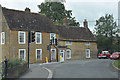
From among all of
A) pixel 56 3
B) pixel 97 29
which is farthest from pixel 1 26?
pixel 97 29

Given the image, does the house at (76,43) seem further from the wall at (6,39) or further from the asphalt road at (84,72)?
the asphalt road at (84,72)

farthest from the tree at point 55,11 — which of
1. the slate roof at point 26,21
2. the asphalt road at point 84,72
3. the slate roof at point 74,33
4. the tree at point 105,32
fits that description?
the asphalt road at point 84,72

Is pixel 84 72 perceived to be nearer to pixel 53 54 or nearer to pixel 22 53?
pixel 22 53

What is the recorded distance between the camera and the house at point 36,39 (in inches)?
1400

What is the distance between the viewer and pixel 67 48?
1754 inches

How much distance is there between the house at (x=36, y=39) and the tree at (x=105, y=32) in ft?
56.8

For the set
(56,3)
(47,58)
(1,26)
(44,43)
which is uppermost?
(56,3)

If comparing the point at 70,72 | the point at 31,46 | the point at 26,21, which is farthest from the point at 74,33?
the point at 70,72

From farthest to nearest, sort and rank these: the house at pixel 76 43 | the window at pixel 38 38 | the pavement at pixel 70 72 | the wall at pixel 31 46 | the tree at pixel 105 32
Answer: the tree at pixel 105 32 < the house at pixel 76 43 < the window at pixel 38 38 < the wall at pixel 31 46 < the pavement at pixel 70 72

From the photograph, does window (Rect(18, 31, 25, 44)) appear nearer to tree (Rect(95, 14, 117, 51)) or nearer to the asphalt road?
the asphalt road

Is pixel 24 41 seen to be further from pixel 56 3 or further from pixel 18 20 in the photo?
pixel 56 3

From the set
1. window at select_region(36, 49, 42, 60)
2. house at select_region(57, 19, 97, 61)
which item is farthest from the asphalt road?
house at select_region(57, 19, 97, 61)

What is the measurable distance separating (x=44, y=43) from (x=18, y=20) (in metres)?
5.94

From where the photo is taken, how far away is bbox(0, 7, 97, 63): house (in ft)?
117
